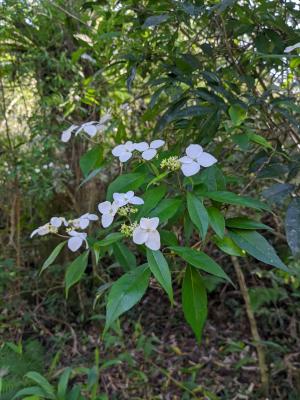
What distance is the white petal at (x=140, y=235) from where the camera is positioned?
0.78m

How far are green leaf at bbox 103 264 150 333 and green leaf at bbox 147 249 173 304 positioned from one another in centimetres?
4

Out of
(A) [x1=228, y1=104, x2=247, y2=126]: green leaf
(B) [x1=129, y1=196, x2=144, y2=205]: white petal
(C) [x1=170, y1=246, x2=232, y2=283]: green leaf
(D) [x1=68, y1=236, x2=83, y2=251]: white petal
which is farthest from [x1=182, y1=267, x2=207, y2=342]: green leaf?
(A) [x1=228, y1=104, x2=247, y2=126]: green leaf

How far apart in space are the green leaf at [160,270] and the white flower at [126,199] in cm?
11

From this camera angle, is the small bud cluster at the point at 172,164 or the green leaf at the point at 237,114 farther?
the green leaf at the point at 237,114

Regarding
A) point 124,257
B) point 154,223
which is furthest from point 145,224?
point 124,257

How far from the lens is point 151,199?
34.4 inches

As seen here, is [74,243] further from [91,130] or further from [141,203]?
[91,130]

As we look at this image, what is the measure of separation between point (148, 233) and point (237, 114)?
A: 0.46m

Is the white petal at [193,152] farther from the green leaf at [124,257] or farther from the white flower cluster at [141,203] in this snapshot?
the green leaf at [124,257]

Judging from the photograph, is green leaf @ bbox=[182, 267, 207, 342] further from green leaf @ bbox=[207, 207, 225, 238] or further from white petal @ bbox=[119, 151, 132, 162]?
white petal @ bbox=[119, 151, 132, 162]

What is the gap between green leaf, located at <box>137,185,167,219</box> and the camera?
858mm

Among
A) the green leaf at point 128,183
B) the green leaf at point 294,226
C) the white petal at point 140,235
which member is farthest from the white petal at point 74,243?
the green leaf at point 294,226

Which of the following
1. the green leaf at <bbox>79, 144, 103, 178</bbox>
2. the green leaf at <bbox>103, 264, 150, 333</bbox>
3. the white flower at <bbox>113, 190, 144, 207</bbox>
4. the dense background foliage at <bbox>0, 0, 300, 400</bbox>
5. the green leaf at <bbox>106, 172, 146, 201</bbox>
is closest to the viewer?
the green leaf at <bbox>103, 264, 150, 333</bbox>

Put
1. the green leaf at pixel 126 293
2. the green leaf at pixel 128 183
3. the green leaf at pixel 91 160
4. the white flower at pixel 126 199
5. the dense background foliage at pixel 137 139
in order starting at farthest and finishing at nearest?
1. the dense background foliage at pixel 137 139
2. the green leaf at pixel 91 160
3. the green leaf at pixel 128 183
4. the white flower at pixel 126 199
5. the green leaf at pixel 126 293
